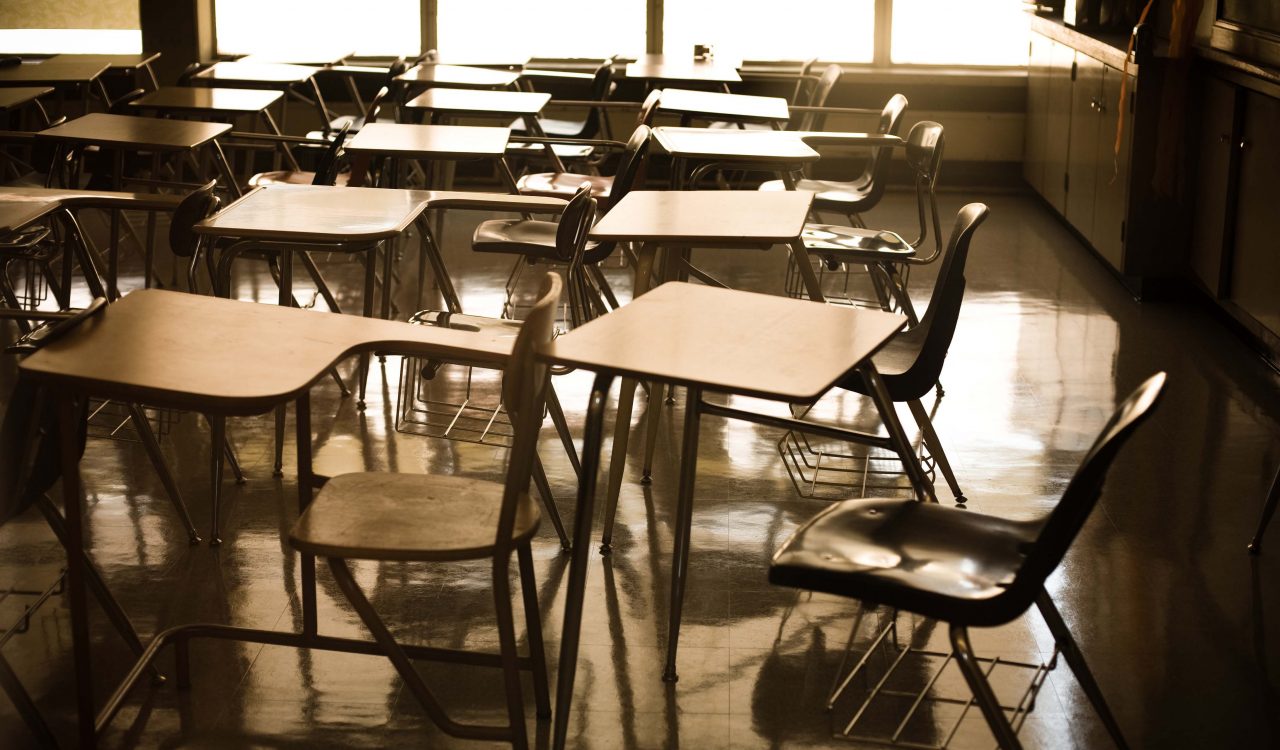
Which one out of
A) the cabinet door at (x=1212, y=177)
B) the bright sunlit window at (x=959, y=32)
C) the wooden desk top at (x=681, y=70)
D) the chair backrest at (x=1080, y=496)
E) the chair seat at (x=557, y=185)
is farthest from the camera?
the bright sunlit window at (x=959, y=32)

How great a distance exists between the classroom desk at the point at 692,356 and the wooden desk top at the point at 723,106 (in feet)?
10.5

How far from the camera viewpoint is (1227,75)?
16.9 ft

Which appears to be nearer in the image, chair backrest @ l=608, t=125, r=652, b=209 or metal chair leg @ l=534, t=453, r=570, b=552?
metal chair leg @ l=534, t=453, r=570, b=552

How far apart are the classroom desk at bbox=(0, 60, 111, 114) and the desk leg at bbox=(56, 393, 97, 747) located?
4.87 metres

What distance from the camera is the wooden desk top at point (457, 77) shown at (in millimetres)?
6679

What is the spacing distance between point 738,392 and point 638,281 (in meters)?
1.29

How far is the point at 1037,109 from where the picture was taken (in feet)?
26.3

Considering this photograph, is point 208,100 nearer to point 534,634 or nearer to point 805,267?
point 805,267

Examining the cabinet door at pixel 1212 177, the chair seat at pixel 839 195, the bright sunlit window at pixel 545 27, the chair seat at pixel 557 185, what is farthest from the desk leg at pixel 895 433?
the bright sunlit window at pixel 545 27

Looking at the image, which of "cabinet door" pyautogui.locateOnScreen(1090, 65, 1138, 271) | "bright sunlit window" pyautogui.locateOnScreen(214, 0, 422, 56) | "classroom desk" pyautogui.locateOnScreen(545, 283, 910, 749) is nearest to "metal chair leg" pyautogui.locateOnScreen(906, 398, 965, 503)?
"classroom desk" pyautogui.locateOnScreen(545, 283, 910, 749)

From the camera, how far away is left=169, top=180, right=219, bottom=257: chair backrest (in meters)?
3.54

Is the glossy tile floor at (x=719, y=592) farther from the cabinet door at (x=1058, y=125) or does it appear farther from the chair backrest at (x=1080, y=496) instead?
the cabinet door at (x=1058, y=125)

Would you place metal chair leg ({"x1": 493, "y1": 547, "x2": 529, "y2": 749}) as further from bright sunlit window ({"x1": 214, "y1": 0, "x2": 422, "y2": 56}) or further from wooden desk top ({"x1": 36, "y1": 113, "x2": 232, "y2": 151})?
bright sunlit window ({"x1": 214, "y1": 0, "x2": 422, "y2": 56})

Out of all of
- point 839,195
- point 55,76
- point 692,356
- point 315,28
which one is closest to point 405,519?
point 692,356
